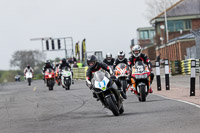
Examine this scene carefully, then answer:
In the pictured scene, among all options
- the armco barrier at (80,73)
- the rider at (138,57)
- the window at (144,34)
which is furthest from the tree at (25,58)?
the rider at (138,57)

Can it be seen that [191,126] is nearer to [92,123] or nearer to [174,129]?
[174,129]

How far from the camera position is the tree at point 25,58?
16750 centimetres

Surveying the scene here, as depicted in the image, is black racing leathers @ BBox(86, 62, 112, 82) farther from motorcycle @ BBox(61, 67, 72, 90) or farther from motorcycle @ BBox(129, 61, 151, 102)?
motorcycle @ BBox(61, 67, 72, 90)

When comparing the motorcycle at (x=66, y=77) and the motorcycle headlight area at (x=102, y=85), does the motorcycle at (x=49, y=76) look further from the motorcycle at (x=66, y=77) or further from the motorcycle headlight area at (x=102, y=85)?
the motorcycle headlight area at (x=102, y=85)

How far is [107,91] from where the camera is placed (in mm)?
12461

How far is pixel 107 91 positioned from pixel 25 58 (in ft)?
526

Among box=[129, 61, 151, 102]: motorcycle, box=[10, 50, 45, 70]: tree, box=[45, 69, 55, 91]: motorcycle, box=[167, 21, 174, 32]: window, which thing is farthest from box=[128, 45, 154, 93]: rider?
box=[10, 50, 45, 70]: tree

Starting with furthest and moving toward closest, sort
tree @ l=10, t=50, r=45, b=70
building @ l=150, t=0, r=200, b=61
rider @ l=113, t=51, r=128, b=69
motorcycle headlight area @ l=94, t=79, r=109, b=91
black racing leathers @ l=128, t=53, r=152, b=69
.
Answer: tree @ l=10, t=50, r=45, b=70
building @ l=150, t=0, r=200, b=61
rider @ l=113, t=51, r=128, b=69
black racing leathers @ l=128, t=53, r=152, b=69
motorcycle headlight area @ l=94, t=79, r=109, b=91

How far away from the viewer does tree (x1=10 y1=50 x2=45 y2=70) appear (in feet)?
550

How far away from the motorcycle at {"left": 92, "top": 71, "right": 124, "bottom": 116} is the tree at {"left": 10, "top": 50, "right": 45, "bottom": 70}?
15469 centimetres

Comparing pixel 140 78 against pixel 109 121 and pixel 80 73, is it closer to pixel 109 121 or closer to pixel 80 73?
pixel 109 121

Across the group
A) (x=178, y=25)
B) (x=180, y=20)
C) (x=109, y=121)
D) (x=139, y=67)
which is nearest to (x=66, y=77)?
(x=139, y=67)

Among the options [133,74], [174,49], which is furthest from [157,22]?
[133,74]

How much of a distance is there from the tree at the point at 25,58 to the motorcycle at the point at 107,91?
154689 mm
